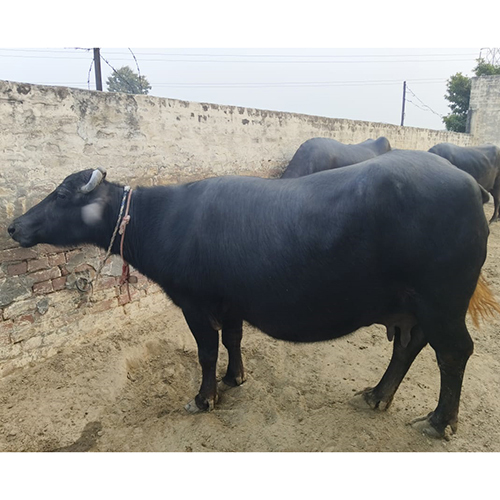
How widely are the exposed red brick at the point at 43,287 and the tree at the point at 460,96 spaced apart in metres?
24.5

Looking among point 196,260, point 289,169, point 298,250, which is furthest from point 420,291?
point 289,169

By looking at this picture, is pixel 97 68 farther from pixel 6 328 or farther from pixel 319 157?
pixel 6 328

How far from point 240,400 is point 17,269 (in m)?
2.24

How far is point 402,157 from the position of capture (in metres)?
2.31

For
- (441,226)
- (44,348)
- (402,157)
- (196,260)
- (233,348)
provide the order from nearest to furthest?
(441,226), (402,157), (196,260), (233,348), (44,348)

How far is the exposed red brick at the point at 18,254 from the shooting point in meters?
3.20

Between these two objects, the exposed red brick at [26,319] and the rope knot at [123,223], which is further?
the exposed red brick at [26,319]

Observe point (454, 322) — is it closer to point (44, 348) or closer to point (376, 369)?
point (376, 369)

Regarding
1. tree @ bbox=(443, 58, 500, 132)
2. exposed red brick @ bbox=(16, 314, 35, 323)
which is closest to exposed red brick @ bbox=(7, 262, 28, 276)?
exposed red brick @ bbox=(16, 314, 35, 323)

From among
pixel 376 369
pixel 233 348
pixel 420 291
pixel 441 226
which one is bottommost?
pixel 376 369

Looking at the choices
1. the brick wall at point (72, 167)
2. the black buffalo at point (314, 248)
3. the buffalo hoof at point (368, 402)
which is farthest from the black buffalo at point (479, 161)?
the black buffalo at point (314, 248)

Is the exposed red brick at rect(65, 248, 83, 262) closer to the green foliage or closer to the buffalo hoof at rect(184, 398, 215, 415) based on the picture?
the buffalo hoof at rect(184, 398, 215, 415)

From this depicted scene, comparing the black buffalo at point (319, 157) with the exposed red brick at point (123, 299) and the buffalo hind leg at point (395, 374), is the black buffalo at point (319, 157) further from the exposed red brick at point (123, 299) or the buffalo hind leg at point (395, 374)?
the buffalo hind leg at point (395, 374)

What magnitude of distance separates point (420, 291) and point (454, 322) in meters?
0.32
